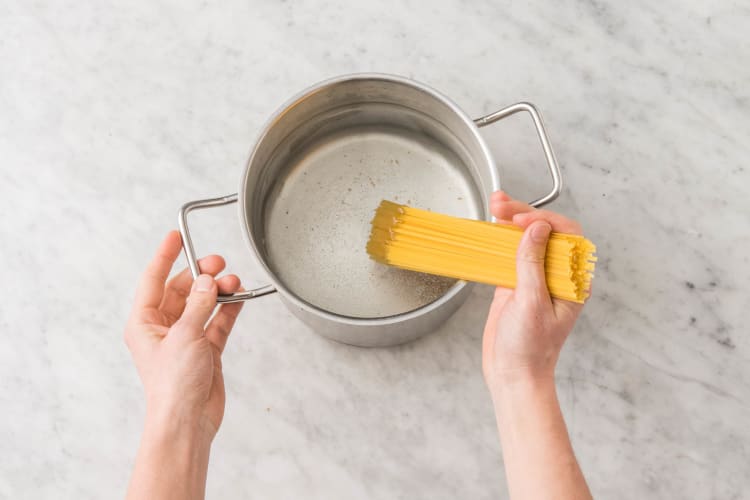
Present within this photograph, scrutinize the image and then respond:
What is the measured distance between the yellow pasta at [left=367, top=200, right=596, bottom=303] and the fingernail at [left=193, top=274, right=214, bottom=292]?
16 centimetres

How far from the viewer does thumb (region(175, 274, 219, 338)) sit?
24.1 inches

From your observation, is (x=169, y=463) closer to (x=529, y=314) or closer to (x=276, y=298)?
(x=276, y=298)

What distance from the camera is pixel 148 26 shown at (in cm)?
83

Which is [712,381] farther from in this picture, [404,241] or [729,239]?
[404,241]

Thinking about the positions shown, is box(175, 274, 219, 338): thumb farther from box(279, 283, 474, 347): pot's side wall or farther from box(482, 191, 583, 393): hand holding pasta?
box(482, 191, 583, 393): hand holding pasta

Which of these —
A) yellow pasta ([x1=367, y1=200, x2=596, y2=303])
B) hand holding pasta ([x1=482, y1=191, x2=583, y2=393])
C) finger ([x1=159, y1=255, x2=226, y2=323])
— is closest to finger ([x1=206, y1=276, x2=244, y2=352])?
finger ([x1=159, y1=255, x2=226, y2=323])

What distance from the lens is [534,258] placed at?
0.55 m

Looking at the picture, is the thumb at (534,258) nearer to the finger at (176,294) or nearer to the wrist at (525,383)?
the wrist at (525,383)

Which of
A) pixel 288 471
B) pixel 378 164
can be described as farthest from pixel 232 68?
pixel 288 471

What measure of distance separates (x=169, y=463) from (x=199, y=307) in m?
0.14

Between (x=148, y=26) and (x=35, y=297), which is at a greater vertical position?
(x=148, y=26)

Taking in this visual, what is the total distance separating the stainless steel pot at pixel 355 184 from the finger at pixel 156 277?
55 millimetres

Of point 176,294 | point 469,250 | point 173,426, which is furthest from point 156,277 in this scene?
point 469,250

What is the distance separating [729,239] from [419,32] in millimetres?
439
